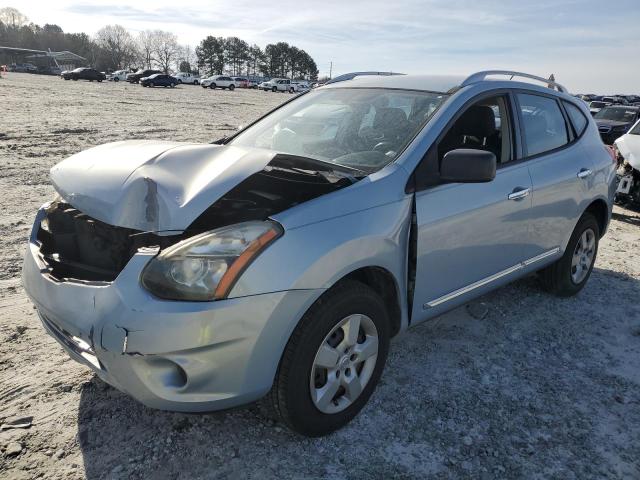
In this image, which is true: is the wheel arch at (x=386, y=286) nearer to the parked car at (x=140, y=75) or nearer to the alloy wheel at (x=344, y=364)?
the alloy wheel at (x=344, y=364)

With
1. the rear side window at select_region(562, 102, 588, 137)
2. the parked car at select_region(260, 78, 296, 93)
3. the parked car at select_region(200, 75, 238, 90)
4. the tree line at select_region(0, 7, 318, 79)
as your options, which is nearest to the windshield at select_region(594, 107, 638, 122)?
the rear side window at select_region(562, 102, 588, 137)

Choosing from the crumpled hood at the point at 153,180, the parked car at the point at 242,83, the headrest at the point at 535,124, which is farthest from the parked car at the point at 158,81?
the crumpled hood at the point at 153,180

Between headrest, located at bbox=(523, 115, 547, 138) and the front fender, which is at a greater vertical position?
headrest, located at bbox=(523, 115, 547, 138)

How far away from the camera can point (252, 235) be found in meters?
2.11

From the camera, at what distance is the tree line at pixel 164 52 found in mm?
98438

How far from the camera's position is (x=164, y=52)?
10812 centimetres

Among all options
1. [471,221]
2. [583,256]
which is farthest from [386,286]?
[583,256]

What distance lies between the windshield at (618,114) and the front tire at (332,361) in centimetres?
1785

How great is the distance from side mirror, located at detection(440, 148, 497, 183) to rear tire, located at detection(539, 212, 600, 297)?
2.01 metres

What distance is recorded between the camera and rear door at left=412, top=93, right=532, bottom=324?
9.19 ft

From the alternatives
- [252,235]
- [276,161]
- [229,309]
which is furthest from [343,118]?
[229,309]

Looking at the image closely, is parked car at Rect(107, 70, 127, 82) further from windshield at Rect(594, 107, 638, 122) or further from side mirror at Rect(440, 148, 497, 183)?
side mirror at Rect(440, 148, 497, 183)

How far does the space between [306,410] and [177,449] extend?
649mm

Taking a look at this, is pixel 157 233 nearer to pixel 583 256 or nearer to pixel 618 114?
pixel 583 256
